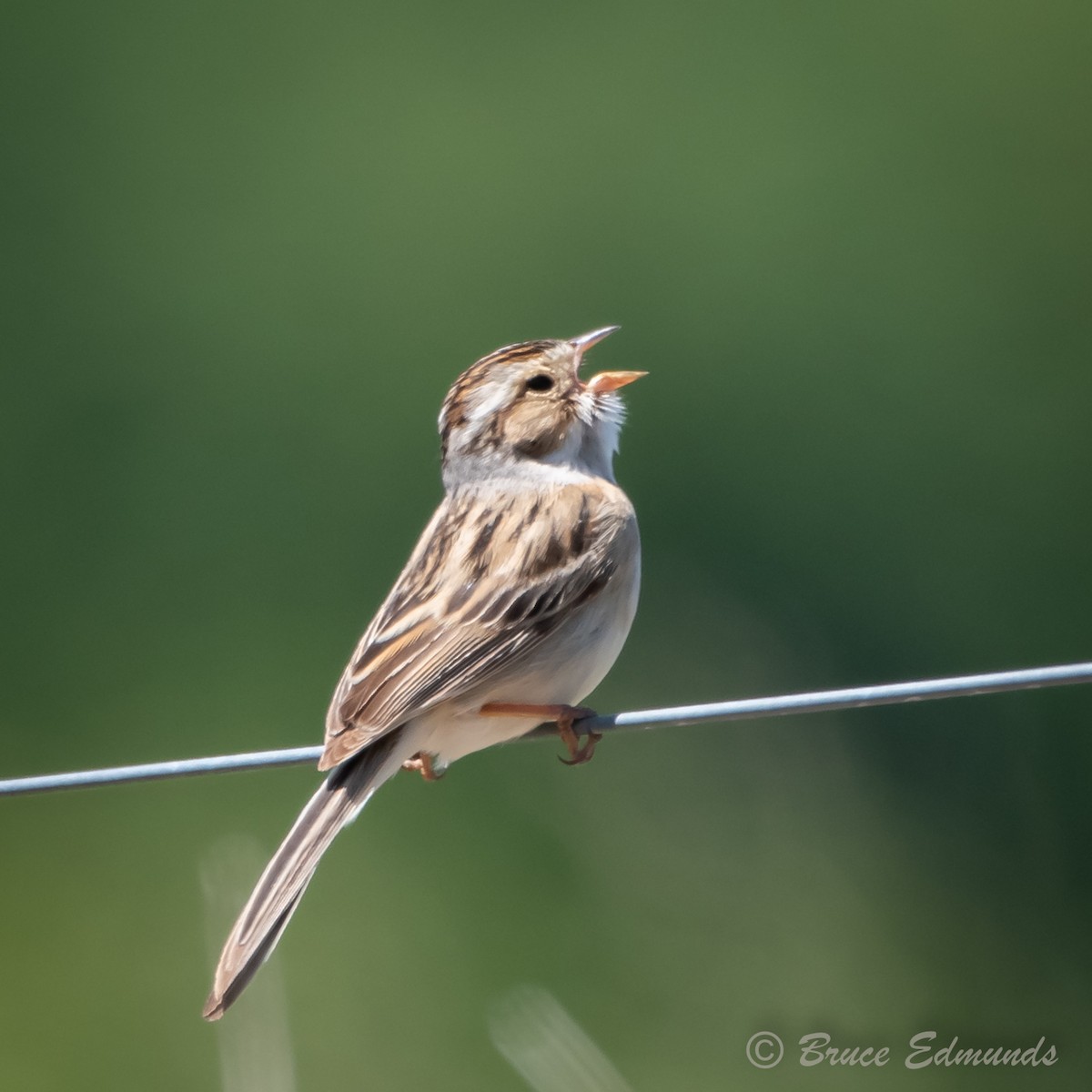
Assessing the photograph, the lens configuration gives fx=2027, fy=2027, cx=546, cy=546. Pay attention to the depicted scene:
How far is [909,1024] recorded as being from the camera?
8.46 meters

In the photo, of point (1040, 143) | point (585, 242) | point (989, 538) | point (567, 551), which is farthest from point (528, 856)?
point (1040, 143)

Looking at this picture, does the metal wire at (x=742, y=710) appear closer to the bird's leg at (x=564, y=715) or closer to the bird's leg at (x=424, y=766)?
the bird's leg at (x=564, y=715)

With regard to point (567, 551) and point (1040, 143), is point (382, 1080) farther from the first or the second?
point (1040, 143)

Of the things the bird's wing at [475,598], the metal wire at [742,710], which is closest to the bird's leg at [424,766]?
the bird's wing at [475,598]

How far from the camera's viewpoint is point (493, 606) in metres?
4.47

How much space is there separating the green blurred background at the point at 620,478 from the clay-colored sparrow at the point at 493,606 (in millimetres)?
3104

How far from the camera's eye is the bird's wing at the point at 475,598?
167 inches

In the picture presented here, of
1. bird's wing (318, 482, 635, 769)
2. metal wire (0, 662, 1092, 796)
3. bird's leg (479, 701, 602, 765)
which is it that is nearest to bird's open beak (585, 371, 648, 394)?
bird's wing (318, 482, 635, 769)

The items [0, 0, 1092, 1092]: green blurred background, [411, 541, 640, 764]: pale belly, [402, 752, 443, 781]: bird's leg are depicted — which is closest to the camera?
[411, 541, 640, 764]: pale belly

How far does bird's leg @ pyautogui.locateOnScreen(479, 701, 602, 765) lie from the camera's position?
4.30 metres

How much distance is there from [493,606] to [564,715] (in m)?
0.31

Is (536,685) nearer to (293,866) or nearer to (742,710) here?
(293,866)

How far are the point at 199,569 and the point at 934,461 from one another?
11.8 feet

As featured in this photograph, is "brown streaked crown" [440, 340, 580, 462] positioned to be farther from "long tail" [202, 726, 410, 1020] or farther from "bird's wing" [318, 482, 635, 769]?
"long tail" [202, 726, 410, 1020]
